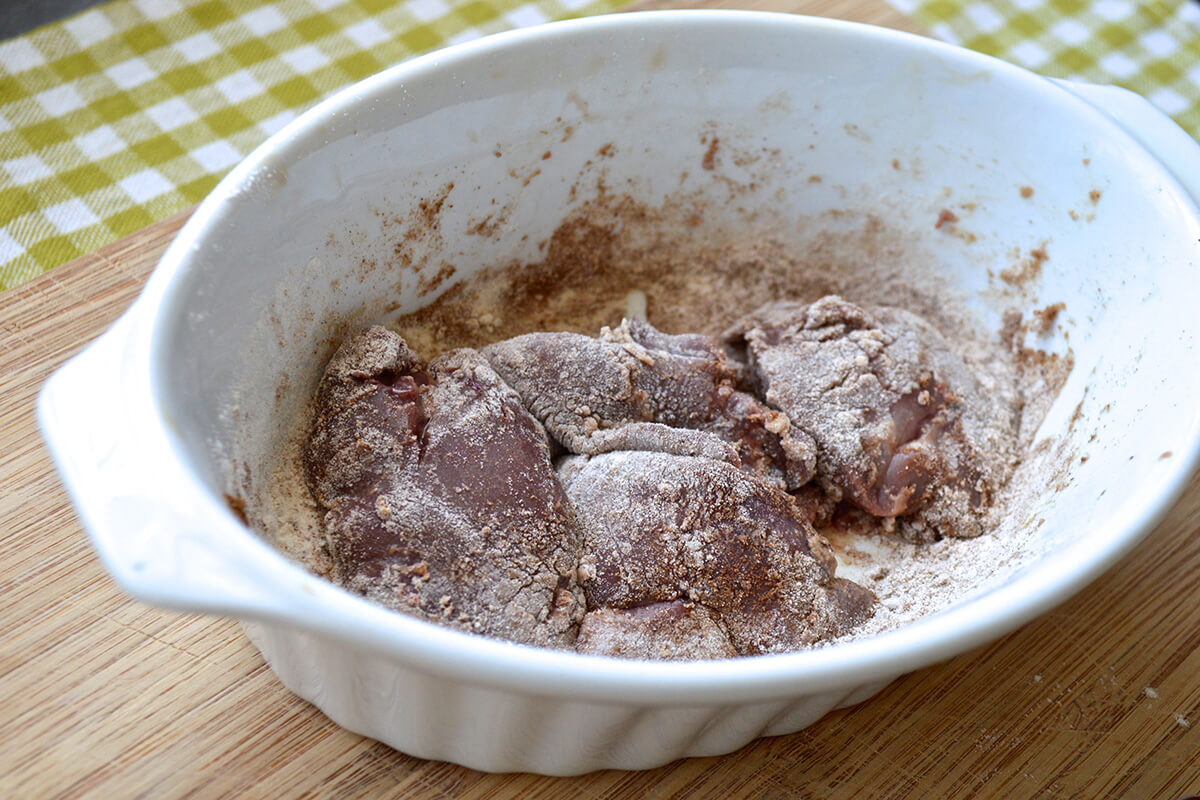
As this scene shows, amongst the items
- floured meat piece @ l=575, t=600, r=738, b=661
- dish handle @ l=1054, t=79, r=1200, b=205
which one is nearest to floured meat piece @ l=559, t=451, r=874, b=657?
floured meat piece @ l=575, t=600, r=738, b=661

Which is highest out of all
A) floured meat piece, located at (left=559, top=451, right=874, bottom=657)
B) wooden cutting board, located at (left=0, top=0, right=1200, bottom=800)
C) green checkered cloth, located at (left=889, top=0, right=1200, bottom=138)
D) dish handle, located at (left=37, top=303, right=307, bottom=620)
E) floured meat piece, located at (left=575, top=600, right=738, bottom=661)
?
green checkered cloth, located at (left=889, top=0, right=1200, bottom=138)

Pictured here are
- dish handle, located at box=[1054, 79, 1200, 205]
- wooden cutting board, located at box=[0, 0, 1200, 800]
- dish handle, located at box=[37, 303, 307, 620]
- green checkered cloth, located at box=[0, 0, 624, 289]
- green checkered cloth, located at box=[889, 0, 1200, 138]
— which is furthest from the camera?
green checkered cloth, located at box=[889, 0, 1200, 138]

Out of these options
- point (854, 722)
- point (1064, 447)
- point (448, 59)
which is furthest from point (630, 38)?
point (854, 722)

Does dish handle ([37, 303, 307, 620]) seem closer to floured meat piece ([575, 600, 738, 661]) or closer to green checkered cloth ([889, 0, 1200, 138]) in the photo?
floured meat piece ([575, 600, 738, 661])

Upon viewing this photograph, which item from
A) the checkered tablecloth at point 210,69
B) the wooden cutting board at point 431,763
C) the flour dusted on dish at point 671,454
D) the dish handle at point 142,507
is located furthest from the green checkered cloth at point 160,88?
the dish handle at point 142,507

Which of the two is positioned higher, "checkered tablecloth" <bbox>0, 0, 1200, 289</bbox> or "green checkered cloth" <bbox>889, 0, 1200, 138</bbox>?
"green checkered cloth" <bbox>889, 0, 1200, 138</bbox>

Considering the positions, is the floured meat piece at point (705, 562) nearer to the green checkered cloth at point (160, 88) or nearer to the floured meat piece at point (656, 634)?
the floured meat piece at point (656, 634)
